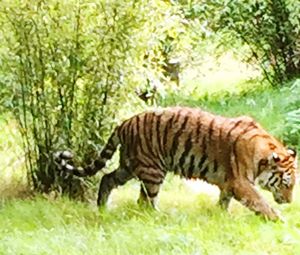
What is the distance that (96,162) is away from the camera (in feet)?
23.8

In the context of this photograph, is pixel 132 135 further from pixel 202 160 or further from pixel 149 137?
pixel 202 160

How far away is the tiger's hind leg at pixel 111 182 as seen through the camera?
23.3ft

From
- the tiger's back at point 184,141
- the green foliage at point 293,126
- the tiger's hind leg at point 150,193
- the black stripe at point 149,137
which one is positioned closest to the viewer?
the tiger's back at point 184,141

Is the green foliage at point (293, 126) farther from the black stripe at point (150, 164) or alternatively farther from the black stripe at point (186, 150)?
the black stripe at point (150, 164)

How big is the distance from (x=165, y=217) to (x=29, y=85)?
1.91 metres

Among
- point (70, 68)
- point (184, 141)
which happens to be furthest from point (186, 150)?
point (70, 68)

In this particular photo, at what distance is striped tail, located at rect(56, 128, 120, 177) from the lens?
7180 mm

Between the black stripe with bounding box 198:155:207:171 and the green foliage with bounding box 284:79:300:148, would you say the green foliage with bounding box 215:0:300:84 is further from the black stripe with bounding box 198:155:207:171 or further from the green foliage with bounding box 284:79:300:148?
the black stripe with bounding box 198:155:207:171

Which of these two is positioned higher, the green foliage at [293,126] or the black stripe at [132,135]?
the black stripe at [132,135]

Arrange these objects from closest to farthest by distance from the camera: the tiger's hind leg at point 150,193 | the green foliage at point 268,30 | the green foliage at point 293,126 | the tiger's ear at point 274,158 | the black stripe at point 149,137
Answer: the tiger's ear at point 274,158
the tiger's hind leg at point 150,193
the black stripe at point 149,137
the green foliage at point 293,126
the green foliage at point 268,30

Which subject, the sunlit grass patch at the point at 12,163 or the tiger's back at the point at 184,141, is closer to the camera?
the tiger's back at the point at 184,141

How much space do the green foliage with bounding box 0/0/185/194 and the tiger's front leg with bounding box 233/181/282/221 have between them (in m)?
1.56

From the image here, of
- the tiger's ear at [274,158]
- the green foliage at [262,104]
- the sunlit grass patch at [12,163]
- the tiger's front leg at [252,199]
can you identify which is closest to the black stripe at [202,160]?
the tiger's front leg at [252,199]

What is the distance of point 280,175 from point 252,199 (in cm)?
38
